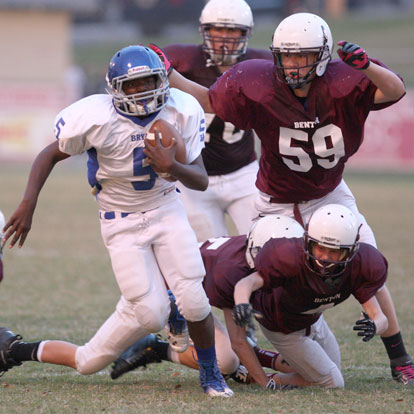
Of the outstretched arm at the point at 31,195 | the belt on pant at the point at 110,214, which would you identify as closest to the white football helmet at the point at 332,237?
the belt on pant at the point at 110,214

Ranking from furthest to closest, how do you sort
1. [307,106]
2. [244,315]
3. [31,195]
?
[307,106]
[31,195]
[244,315]

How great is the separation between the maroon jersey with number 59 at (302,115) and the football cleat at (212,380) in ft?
3.55

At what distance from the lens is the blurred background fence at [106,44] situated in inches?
589

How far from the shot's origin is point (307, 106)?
4.10m

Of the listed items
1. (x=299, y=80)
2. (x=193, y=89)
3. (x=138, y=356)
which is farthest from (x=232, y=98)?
(x=138, y=356)

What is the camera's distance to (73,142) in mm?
3691

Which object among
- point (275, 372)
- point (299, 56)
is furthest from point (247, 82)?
point (275, 372)

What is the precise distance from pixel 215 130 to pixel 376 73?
5.55 feet

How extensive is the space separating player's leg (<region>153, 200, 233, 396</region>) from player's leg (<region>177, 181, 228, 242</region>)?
1.34 meters

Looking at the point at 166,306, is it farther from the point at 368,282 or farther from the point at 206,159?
the point at 206,159

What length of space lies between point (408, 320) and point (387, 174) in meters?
10.2

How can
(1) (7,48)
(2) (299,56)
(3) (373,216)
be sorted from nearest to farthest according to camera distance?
(2) (299,56), (3) (373,216), (1) (7,48)

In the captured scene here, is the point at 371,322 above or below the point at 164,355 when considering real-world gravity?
above

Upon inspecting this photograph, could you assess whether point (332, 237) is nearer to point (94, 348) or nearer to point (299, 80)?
point (299, 80)
